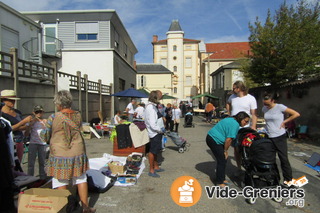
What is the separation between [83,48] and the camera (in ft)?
59.0

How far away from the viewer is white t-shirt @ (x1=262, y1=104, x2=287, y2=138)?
4.07 m

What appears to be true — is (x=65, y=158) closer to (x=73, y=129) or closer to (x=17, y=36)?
(x=73, y=129)

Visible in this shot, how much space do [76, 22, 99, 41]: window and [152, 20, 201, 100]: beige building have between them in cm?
3823

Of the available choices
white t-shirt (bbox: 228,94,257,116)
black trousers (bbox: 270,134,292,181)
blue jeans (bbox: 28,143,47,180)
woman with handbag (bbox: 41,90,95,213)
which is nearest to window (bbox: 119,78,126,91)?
blue jeans (bbox: 28,143,47,180)

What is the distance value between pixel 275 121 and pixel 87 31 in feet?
55.7

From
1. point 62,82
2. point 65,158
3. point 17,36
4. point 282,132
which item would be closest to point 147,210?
point 65,158

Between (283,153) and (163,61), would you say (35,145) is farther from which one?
(163,61)

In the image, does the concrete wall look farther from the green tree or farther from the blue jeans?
the blue jeans

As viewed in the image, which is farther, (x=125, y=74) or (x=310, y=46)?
(x=125, y=74)

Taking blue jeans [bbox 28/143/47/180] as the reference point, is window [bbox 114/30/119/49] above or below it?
above

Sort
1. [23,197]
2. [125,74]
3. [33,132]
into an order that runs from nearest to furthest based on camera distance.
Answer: [23,197] → [33,132] → [125,74]

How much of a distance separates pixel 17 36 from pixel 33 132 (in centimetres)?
1346

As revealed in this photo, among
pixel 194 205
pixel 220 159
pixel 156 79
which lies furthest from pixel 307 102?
pixel 156 79

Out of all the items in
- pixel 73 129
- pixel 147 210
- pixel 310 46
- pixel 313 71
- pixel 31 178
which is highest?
pixel 310 46
